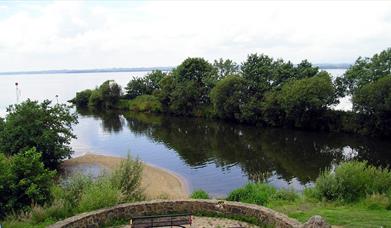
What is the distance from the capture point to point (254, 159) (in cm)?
3941

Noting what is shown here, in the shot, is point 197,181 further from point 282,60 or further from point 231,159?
point 282,60

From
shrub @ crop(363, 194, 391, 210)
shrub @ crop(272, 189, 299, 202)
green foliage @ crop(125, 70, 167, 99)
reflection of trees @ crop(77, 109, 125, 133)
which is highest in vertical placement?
green foliage @ crop(125, 70, 167, 99)

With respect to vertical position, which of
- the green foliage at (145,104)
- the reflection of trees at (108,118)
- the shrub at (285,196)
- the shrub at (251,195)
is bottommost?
the reflection of trees at (108,118)

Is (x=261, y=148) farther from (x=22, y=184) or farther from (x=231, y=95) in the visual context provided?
(x=22, y=184)

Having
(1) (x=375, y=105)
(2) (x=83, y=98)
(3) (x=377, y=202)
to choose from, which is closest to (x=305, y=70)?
(1) (x=375, y=105)

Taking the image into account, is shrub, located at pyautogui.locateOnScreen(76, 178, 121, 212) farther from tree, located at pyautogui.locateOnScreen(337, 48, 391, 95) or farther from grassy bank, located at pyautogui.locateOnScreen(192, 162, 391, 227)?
tree, located at pyautogui.locateOnScreen(337, 48, 391, 95)

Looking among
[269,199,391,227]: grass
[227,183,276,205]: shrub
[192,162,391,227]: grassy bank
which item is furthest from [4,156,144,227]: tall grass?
[269,199,391,227]: grass

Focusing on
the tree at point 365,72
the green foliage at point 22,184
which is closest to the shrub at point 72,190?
the green foliage at point 22,184

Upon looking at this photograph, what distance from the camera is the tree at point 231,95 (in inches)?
Answer: 2370

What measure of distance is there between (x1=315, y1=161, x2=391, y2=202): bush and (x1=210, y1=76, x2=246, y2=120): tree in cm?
4256

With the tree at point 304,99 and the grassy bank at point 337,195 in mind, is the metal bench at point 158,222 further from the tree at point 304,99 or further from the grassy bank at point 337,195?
the tree at point 304,99

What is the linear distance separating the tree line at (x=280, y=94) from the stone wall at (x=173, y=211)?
35564mm

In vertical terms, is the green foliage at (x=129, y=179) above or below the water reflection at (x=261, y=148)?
above

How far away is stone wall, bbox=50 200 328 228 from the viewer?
12.6 metres
